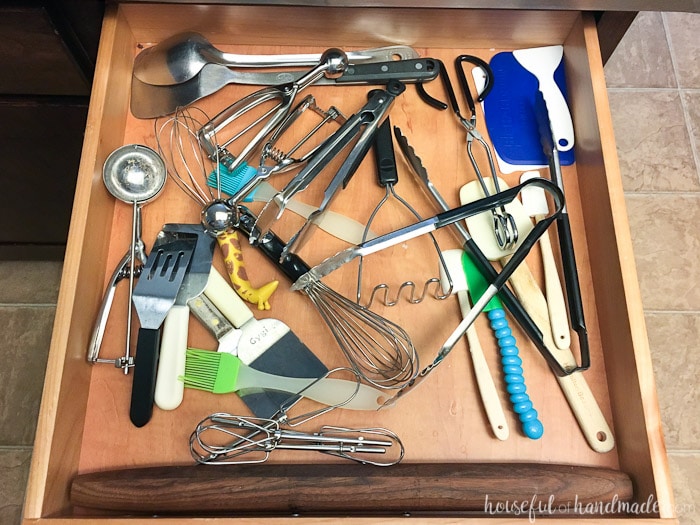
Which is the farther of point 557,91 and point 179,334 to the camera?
point 557,91

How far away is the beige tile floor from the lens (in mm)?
1000

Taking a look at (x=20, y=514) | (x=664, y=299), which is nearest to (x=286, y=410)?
(x=20, y=514)

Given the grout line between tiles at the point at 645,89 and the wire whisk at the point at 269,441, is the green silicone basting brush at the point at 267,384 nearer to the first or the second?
the wire whisk at the point at 269,441

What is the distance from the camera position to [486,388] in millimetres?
548

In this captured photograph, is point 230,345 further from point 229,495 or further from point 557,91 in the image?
point 557,91

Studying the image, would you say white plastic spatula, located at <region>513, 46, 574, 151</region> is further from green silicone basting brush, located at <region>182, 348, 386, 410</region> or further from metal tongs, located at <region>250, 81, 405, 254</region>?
green silicone basting brush, located at <region>182, 348, 386, 410</region>

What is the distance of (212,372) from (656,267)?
0.89 meters

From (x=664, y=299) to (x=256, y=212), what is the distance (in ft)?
2.70

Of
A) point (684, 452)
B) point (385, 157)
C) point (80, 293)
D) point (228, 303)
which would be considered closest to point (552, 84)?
point (385, 157)

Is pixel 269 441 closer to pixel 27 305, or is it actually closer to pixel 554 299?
pixel 554 299

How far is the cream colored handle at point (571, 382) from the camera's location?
54cm

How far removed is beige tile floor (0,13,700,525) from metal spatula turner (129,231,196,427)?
60 centimetres

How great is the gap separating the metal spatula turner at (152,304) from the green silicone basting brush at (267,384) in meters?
0.04

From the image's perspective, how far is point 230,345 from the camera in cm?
56
